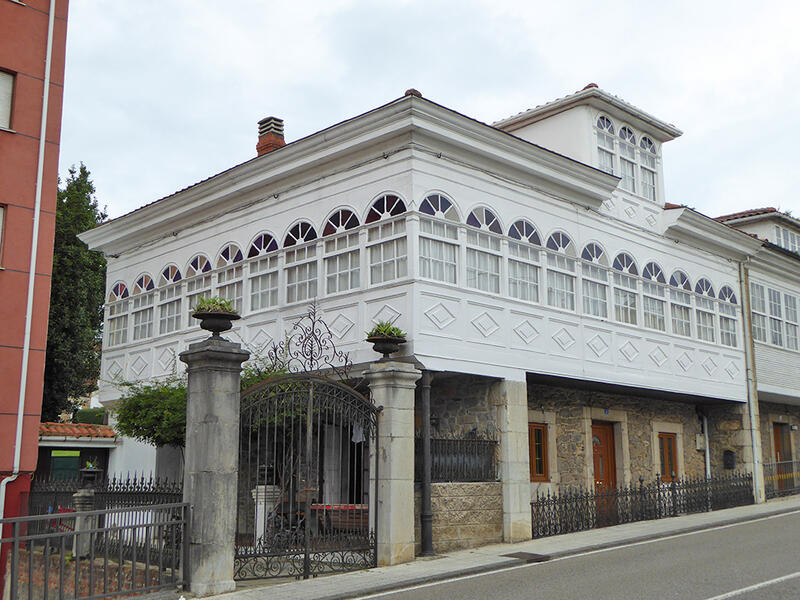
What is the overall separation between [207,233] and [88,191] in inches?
520

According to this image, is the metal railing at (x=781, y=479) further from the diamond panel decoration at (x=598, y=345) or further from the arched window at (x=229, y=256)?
the arched window at (x=229, y=256)

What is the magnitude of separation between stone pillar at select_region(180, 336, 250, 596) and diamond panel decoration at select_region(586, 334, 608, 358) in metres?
9.05

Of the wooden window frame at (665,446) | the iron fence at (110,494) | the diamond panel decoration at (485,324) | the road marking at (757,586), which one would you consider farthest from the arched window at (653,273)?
the iron fence at (110,494)

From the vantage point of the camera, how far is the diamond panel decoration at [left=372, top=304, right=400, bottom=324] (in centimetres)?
1416

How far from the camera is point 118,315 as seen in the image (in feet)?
69.7

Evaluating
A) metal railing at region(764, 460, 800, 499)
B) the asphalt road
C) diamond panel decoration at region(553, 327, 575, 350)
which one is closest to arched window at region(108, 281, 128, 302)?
diamond panel decoration at region(553, 327, 575, 350)

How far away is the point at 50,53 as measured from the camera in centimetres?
1294

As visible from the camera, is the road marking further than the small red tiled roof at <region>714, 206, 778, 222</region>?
No

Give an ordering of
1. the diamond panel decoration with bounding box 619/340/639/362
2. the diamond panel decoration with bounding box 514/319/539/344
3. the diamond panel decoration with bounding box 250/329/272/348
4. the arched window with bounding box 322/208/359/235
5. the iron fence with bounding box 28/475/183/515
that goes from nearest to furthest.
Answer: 1. the iron fence with bounding box 28/475/183/515
2. the arched window with bounding box 322/208/359/235
3. the diamond panel decoration with bounding box 514/319/539/344
4. the diamond panel decoration with bounding box 250/329/272/348
5. the diamond panel decoration with bounding box 619/340/639/362

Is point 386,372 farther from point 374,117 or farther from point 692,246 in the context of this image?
point 692,246

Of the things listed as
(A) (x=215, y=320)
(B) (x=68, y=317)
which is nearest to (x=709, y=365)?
(A) (x=215, y=320)

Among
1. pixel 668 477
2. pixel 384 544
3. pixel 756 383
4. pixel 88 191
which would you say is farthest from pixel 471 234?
pixel 88 191

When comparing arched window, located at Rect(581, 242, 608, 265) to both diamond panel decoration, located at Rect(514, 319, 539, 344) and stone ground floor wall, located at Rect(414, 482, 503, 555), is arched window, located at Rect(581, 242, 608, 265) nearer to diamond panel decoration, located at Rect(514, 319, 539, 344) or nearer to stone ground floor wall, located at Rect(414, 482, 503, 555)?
diamond panel decoration, located at Rect(514, 319, 539, 344)

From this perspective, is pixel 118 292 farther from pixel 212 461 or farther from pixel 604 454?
pixel 604 454
